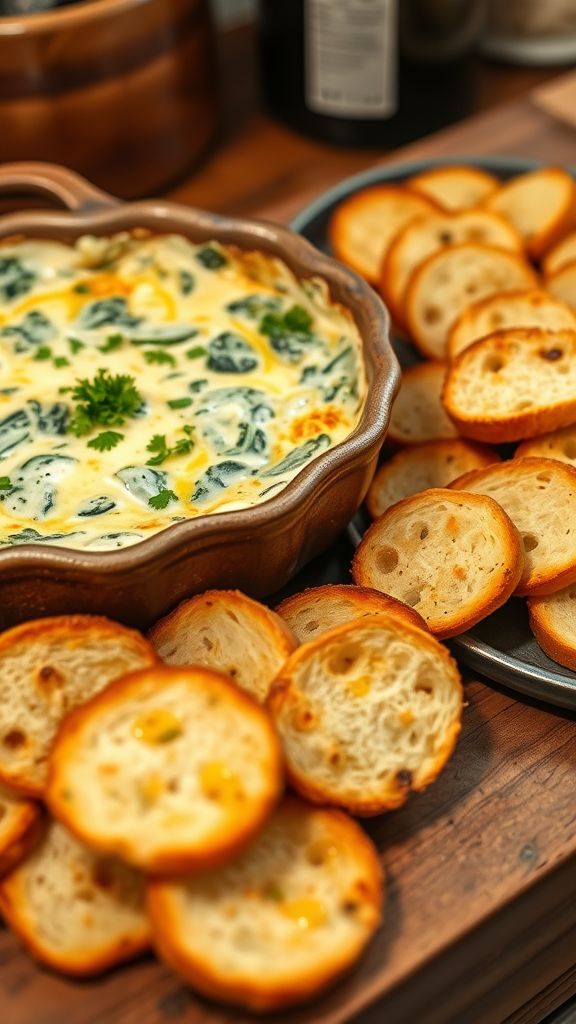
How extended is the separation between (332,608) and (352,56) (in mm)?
1704

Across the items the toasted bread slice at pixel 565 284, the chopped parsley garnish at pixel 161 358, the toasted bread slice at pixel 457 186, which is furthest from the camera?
the toasted bread slice at pixel 457 186

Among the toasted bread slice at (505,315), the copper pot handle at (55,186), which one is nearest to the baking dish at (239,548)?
the toasted bread slice at (505,315)

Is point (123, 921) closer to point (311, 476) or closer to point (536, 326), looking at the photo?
point (311, 476)

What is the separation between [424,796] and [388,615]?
0.29 m

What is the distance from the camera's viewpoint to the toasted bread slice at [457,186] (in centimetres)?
295

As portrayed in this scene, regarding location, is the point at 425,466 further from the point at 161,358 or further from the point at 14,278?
the point at 14,278

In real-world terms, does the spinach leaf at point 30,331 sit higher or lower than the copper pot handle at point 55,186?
lower

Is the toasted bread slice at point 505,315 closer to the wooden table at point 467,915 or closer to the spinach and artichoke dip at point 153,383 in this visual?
the spinach and artichoke dip at point 153,383

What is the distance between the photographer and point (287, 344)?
7.65 ft

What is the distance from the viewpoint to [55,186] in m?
2.53

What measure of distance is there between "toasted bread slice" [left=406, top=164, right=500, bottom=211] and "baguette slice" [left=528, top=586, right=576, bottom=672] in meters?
1.27

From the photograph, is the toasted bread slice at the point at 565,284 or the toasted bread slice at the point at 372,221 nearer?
the toasted bread slice at the point at 565,284

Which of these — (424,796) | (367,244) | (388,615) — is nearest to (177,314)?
(367,244)

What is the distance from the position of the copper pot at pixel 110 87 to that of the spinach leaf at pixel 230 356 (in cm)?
90
